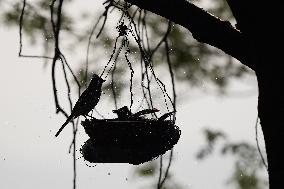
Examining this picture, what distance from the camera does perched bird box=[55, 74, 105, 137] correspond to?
250 centimetres

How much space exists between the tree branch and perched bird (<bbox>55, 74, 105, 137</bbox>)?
0.75 m

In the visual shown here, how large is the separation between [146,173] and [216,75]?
1196mm

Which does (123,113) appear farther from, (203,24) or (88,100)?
(203,24)

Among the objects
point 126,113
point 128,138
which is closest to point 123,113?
point 126,113

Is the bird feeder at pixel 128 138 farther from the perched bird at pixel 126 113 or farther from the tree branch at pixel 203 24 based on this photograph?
the tree branch at pixel 203 24

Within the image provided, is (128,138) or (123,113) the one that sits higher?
(123,113)

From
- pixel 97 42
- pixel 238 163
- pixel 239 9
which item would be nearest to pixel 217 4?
pixel 97 42

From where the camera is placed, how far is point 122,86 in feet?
11.8

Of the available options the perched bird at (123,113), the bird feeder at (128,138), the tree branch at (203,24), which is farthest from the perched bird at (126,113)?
the tree branch at (203,24)

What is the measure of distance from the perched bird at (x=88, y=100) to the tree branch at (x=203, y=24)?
754 millimetres

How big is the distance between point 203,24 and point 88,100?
3.01 feet

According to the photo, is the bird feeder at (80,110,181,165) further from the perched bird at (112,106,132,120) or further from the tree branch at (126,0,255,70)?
the tree branch at (126,0,255,70)

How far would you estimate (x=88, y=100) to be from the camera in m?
2.59

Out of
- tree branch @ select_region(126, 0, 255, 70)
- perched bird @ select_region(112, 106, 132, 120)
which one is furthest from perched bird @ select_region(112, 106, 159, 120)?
tree branch @ select_region(126, 0, 255, 70)
